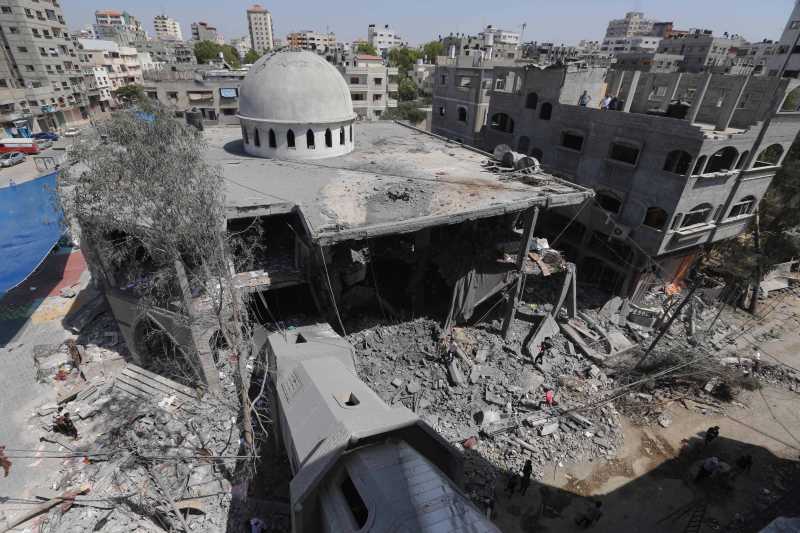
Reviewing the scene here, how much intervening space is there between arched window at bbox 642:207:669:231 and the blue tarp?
100 ft

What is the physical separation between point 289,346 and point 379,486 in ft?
30.3

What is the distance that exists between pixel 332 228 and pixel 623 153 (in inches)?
726

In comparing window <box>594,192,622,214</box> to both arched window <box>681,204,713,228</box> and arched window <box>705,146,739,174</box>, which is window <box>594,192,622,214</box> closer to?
arched window <box>681,204,713,228</box>

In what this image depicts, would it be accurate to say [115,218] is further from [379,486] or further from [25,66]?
[25,66]

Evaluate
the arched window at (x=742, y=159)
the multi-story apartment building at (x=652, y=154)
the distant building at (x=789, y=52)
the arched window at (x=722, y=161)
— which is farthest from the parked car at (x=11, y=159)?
the distant building at (x=789, y=52)

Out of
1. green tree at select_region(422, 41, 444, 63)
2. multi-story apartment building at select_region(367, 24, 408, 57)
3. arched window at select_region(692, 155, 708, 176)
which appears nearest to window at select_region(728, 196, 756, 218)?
arched window at select_region(692, 155, 708, 176)

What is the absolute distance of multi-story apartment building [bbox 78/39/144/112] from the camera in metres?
72.2

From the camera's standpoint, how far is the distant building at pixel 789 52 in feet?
158

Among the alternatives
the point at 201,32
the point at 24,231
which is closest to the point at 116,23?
the point at 201,32

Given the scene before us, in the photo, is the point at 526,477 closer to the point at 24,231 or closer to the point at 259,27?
the point at 24,231

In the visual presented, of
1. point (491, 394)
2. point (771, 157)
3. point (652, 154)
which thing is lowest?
point (491, 394)

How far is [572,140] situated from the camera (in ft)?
84.9

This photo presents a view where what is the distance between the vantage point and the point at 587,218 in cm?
2608

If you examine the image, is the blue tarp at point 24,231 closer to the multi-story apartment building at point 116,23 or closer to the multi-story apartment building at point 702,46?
the multi-story apartment building at point 702,46
